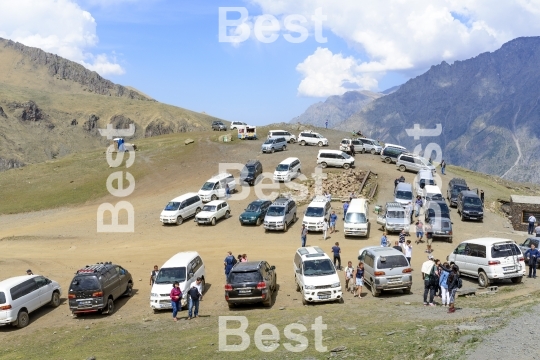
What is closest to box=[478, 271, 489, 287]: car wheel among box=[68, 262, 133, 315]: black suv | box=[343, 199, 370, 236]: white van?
box=[343, 199, 370, 236]: white van

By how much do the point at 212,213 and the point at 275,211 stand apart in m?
5.21

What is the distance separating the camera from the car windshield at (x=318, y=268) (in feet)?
61.8

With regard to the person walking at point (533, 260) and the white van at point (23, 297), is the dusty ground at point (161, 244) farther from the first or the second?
the person walking at point (533, 260)

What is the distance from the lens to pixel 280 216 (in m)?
33.6

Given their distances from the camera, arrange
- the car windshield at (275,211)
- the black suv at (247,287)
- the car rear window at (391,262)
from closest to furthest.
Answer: the black suv at (247,287) < the car rear window at (391,262) < the car windshield at (275,211)

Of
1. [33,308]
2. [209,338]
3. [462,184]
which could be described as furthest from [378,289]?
[462,184]

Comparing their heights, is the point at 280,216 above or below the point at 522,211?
below

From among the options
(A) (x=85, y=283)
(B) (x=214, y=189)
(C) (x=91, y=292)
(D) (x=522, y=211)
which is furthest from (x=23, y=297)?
(D) (x=522, y=211)

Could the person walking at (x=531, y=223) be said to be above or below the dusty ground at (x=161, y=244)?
above

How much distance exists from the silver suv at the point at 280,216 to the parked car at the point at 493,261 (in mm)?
14786

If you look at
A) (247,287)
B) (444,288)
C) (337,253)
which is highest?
(337,253)

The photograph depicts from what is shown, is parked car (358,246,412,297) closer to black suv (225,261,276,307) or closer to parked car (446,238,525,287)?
parked car (446,238,525,287)

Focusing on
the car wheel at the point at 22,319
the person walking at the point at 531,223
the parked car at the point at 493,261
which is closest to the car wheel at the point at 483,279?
the parked car at the point at 493,261

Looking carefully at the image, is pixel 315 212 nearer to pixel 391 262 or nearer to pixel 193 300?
pixel 391 262
